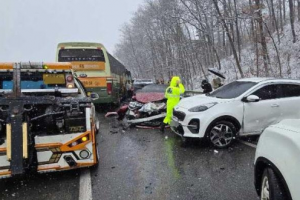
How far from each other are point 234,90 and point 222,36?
1482 inches

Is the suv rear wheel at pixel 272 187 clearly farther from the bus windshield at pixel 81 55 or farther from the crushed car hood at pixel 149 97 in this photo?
the bus windshield at pixel 81 55

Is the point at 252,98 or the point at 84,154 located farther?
the point at 252,98

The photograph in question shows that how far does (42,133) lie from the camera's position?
458cm

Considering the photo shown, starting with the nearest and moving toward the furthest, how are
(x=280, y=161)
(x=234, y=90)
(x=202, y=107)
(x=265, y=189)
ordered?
1. (x=280, y=161)
2. (x=265, y=189)
3. (x=202, y=107)
4. (x=234, y=90)

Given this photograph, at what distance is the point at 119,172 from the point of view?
16.0 feet

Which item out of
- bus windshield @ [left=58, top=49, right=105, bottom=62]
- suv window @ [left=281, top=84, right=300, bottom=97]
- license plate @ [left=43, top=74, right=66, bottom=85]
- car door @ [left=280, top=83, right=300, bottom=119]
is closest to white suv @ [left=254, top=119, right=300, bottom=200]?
car door @ [left=280, top=83, right=300, bottom=119]

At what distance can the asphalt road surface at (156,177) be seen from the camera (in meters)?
3.92

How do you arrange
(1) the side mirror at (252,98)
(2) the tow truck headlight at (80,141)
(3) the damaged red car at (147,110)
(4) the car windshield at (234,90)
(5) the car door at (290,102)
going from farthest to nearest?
(3) the damaged red car at (147,110) < (4) the car windshield at (234,90) < (5) the car door at (290,102) < (1) the side mirror at (252,98) < (2) the tow truck headlight at (80,141)

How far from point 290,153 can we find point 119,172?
3.25m

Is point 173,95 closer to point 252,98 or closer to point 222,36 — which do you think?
point 252,98

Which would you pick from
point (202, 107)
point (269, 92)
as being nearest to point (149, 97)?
point (202, 107)

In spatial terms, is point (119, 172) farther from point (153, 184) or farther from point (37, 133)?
point (37, 133)

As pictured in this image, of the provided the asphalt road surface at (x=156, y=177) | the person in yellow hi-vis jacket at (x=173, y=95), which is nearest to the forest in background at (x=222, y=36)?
the person in yellow hi-vis jacket at (x=173, y=95)

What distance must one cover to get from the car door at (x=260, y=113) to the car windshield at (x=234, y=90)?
0.93 ft
